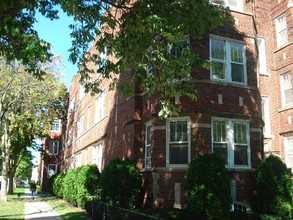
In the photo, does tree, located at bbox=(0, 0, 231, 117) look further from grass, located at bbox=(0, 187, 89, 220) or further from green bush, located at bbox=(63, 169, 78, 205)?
green bush, located at bbox=(63, 169, 78, 205)

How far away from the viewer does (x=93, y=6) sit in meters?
10.2

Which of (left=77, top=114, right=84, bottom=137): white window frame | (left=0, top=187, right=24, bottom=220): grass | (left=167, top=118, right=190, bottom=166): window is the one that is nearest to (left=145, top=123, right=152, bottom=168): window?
(left=167, top=118, right=190, bottom=166): window

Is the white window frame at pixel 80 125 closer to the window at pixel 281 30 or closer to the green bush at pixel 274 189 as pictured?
the window at pixel 281 30

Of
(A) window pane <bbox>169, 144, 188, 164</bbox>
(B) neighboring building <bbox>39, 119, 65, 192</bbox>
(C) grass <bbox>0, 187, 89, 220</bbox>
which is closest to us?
(A) window pane <bbox>169, 144, 188, 164</bbox>

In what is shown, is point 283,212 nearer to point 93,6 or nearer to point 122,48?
point 122,48

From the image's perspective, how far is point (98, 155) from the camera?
24719mm

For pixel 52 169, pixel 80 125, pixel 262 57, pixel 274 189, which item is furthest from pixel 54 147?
pixel 274 189

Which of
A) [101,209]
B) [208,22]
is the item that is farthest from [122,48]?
[101,209]

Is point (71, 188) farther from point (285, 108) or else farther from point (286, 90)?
point (286, 90)

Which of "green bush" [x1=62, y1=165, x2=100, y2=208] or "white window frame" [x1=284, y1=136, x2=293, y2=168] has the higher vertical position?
"white window frame" [x1=284, y1=136, x2=293, y2=168]

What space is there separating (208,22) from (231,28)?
6.10 metres

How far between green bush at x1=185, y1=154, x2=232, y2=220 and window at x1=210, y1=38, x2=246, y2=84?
432cm

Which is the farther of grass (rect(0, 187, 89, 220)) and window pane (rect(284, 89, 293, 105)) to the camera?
window pane (rect(284, 89, 293, 105))

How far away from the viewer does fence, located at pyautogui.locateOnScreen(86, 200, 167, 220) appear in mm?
10323
